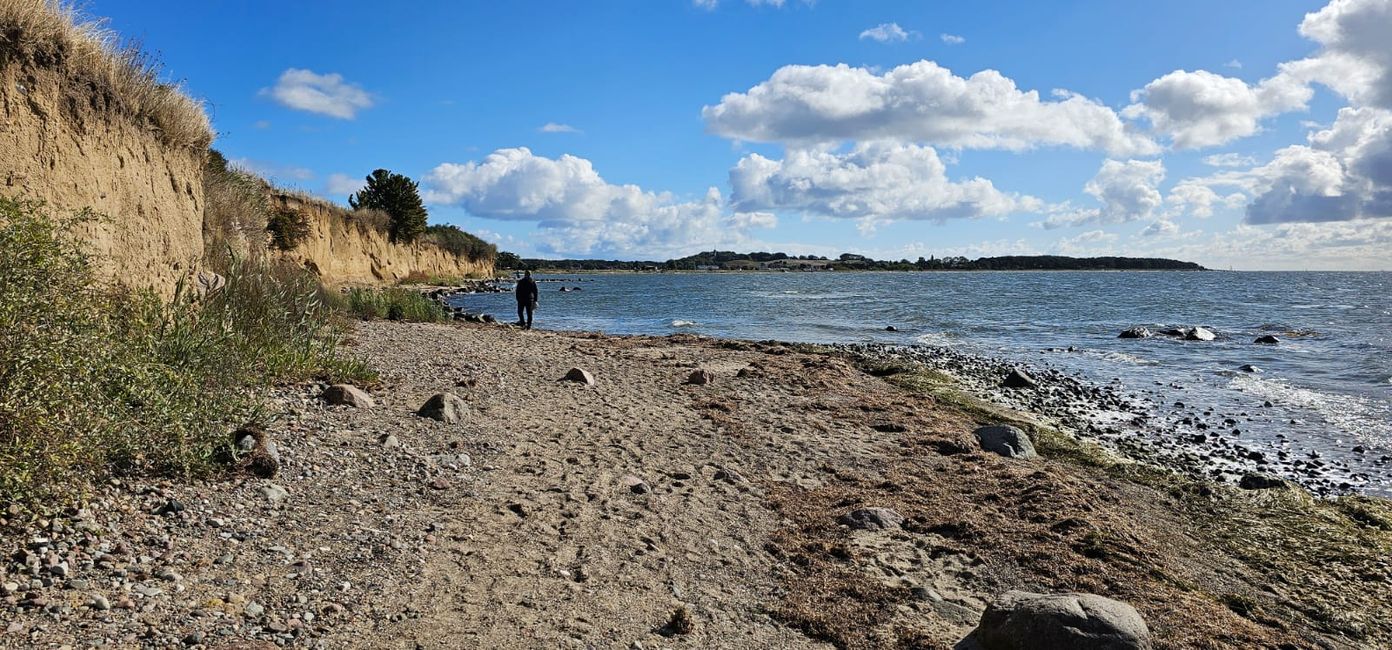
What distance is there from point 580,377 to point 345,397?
5.09m

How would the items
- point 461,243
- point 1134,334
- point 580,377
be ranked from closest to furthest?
point 580,377, point 1134,334, point 461,243

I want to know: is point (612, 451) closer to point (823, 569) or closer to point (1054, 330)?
point (823, 569)

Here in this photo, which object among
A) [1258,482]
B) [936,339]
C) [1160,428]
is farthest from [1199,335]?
[1258,482]

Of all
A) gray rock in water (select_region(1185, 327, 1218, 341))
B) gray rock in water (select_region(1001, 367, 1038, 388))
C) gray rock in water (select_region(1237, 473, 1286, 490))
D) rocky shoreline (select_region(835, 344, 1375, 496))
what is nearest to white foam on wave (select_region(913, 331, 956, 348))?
rocky shoreline (select_region(835, 344, 1375, 496))

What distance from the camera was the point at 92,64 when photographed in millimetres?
9180

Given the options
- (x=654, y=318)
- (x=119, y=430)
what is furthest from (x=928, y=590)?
(x=654, y=318)

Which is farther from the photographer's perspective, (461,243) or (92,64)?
(461,243)

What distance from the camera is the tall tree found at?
180 feet

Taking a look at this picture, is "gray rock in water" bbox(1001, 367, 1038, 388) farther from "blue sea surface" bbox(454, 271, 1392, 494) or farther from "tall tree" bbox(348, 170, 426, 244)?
"tall tree" bbox(348, 170, 426, 244)

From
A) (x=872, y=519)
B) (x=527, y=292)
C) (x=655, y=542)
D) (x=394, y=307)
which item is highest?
(x=527, y=292)

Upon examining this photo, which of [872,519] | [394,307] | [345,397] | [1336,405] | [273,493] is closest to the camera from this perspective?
[273,493]

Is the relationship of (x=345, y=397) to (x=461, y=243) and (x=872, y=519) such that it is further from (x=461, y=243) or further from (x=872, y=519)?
(x=461, y=243)

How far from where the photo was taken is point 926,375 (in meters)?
18.3

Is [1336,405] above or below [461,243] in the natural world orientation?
below
